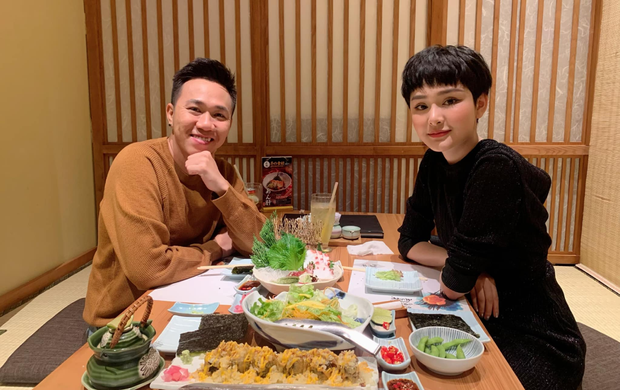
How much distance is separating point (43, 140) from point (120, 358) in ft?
9.64

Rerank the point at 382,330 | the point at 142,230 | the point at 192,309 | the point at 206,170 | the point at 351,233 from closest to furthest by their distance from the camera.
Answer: the point at 382,330 < the point at 192,309 < the point at 142,230 < the point at 206,170 < the point at 351,233

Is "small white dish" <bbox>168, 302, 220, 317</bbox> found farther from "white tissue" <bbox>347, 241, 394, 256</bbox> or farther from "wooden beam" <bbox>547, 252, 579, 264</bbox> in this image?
"wooden beam" <bbox>547, 252, 579, 264</bbox>

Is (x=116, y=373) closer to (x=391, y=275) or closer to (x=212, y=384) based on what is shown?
(x=212, y=384)

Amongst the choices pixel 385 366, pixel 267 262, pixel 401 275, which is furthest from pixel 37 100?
pixel 385 366

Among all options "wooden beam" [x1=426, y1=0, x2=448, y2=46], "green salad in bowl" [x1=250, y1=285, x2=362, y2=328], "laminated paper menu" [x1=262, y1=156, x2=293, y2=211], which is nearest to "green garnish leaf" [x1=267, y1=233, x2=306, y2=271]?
"green salad in bowl" [x1=250, y1=285, x2=362, y2=328]

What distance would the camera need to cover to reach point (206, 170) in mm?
1550

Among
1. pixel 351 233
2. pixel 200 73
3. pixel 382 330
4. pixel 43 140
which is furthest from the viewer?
pixel 43 140

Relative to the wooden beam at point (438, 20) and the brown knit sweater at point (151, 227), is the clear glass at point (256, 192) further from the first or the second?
the wooden beam at point (438, 20)

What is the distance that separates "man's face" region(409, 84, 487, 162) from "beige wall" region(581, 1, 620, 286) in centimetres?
253

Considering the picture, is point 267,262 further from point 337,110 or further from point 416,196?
point 337,110

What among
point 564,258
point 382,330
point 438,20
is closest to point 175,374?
point 382,330

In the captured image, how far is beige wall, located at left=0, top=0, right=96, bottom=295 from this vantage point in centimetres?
279

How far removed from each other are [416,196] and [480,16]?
248cm

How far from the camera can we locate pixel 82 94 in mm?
3611
